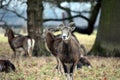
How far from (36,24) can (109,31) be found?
306 cm

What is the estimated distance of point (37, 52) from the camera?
19.7 metres

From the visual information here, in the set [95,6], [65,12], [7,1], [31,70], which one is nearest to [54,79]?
[31,70]

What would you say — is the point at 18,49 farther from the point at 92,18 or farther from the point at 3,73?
the point at 92,18

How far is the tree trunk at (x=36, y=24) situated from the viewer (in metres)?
19.2

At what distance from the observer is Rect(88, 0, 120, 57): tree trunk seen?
1830cm

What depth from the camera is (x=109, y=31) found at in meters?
18.5

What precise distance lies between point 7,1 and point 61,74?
1131 centimetres

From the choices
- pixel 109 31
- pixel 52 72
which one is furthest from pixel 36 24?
pixel 52 72

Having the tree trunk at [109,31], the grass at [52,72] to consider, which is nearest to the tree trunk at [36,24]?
the tree trunk at [109,31]

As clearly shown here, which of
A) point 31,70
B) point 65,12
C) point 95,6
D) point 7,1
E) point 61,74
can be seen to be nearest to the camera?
point 61,74

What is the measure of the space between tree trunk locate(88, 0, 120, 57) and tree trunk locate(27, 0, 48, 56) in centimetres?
232

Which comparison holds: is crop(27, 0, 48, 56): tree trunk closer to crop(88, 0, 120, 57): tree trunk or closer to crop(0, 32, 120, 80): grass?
crop(88, 0, 120, 57): tree trunk

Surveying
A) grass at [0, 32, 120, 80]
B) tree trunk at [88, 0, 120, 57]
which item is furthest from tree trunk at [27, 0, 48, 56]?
grass at [0, 32, 120, 80]

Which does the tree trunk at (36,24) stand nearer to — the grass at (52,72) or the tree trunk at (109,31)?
the tree trunk at (109,31)
